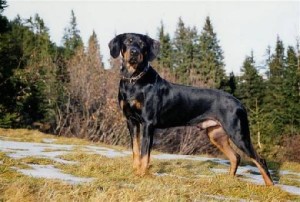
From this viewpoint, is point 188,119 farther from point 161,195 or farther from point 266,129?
point 266,129

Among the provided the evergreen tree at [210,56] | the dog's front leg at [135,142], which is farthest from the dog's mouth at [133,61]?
the evergreen tree at [210,56]

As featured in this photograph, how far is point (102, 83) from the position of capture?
2169 centimetres

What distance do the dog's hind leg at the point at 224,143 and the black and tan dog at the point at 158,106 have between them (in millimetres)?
16

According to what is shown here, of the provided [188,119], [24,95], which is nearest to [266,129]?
[24,95]

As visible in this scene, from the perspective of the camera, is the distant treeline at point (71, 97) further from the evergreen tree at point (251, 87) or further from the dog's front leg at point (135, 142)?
the dog's front leg at point (135, 142)

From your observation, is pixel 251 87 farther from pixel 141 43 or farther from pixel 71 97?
pixel 141 43

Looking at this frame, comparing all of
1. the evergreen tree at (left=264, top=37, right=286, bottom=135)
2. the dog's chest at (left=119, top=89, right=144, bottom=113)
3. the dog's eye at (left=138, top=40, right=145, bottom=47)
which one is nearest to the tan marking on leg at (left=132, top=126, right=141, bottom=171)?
the dog's chest at (left=119, top=89, right=144, bottom=113)

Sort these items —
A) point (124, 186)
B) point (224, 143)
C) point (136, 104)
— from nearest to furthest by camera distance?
point (124, 186) < point (136, 104) < point (224, 143)

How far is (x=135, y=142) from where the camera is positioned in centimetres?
576

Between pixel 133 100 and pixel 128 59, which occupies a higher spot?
pixel 128 59

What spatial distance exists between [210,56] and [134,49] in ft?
130

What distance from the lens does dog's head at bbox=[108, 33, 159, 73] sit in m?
5.72

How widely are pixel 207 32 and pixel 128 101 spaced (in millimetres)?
42615

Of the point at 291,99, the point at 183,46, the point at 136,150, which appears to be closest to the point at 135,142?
the point at 136,150
